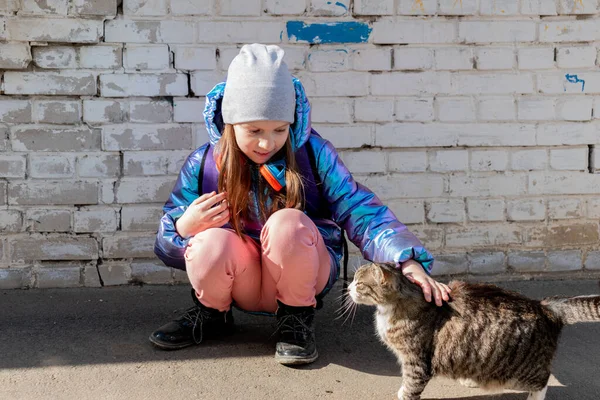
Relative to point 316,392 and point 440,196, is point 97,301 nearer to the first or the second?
point 316,392

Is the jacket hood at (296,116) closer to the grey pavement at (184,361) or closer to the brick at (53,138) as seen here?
the grey pavement at (184,361)

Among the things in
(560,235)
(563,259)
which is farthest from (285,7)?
(563,259)

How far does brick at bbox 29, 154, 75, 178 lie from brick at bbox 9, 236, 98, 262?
0.38 metres

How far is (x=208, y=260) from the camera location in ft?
10.6

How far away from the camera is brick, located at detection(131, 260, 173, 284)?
4449mm

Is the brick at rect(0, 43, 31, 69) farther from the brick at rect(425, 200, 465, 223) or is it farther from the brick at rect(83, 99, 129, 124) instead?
the brick at rect(425, 200, 465, 223)

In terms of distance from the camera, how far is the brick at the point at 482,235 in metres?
4.61

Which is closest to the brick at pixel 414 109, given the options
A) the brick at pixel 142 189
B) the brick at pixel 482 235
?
the brick at pixel 482 235

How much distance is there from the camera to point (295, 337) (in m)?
3.40

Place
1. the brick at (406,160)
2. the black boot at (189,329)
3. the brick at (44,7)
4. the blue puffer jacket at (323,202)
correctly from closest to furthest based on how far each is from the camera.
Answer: the blue puffer jacket at (323,202) → the black boot at (189,329) → the brick at (44,7) → the brick at (406,160)

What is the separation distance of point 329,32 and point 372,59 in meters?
0.31

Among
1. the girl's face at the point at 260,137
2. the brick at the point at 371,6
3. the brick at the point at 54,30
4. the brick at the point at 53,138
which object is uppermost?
the brick at the point at 371,6

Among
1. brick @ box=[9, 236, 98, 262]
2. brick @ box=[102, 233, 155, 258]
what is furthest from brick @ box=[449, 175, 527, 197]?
brick @ box=[9, 236, 98, 262]

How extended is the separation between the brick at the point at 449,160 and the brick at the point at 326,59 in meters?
0.82
